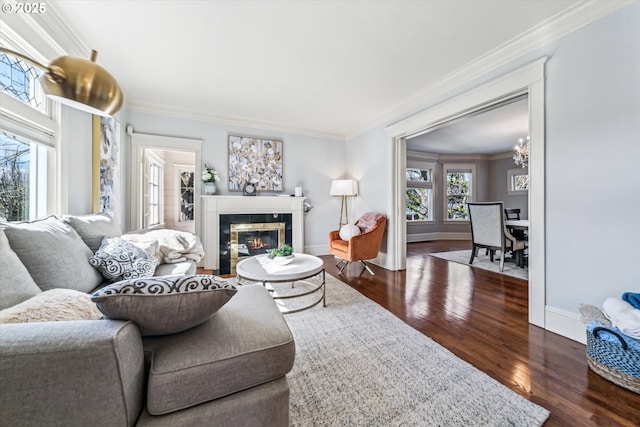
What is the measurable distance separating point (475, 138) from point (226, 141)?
4984 millimetres

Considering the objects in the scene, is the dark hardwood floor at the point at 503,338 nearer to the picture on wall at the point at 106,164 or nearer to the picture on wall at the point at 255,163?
the picture on wall at the point at 255,163

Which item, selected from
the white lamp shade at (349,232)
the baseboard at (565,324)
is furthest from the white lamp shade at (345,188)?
the baseboard at (565,324)

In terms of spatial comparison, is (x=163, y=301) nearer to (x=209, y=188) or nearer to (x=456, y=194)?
(x=209, y=188)

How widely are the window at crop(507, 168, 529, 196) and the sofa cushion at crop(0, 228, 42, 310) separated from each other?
26.5 ft

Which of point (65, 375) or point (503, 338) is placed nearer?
point (65, 375)

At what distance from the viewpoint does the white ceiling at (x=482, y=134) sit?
383cm

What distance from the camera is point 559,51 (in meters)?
1.90

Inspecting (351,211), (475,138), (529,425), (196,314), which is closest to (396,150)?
(351,211)

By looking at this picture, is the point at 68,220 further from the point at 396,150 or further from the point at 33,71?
the point at 396,150

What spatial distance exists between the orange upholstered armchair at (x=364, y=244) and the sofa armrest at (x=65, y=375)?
284 centimetres

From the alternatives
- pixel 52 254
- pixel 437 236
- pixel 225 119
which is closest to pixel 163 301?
pixel 52 254

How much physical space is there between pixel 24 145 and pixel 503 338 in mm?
3767

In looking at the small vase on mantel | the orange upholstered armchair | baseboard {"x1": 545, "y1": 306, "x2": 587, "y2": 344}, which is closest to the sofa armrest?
baseboard {"x1": 545, "y1": 306, "x2": 587, "y2": 344}

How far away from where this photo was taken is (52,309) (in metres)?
0.84
